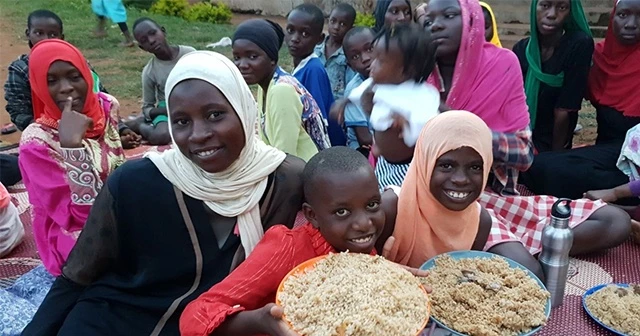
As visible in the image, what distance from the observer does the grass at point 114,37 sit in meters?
8.50

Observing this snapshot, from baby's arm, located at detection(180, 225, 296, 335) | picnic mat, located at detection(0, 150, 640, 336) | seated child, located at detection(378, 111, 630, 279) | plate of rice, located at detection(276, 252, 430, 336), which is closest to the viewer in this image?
plate of rice, located at detection(276, 252, 430, 336)

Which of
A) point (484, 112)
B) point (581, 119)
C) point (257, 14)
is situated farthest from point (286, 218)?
point (257, 14)

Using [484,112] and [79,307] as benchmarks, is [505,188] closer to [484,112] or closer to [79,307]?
[484,112]

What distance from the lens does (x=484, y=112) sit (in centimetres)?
303

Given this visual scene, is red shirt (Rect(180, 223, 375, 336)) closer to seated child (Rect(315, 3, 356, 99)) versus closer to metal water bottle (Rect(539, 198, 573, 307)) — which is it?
metal water bottle (Rect(539, 198, 573, 307))

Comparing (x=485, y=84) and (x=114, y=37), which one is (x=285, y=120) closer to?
(x=485, y=84)

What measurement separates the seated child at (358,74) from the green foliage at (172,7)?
10.8 meters

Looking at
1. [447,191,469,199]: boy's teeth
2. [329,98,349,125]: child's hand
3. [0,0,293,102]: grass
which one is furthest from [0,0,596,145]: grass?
[447,191,469,199]: boy's teeth

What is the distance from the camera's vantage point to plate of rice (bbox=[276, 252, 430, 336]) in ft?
4.58

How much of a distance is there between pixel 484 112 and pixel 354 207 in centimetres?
151

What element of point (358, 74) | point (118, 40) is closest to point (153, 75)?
point (358, 74)

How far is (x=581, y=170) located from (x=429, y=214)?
184 cm

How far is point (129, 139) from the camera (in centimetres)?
505

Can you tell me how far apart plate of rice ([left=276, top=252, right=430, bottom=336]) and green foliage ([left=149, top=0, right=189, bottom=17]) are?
44.3 feet
